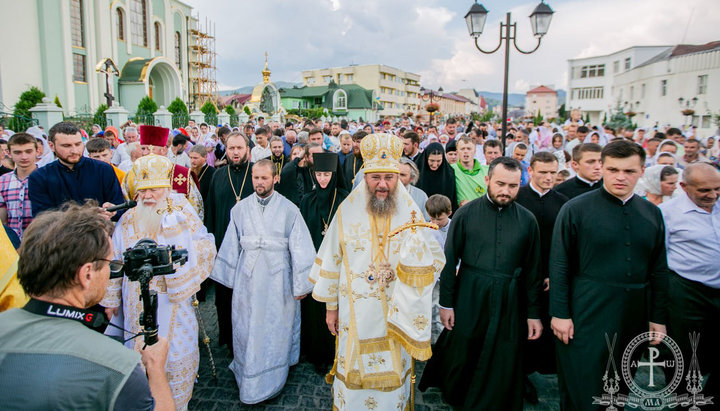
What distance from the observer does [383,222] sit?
3051 millimetres

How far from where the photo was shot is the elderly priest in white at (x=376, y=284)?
2742 mm

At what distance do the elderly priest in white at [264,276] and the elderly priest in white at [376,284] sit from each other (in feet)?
2.29

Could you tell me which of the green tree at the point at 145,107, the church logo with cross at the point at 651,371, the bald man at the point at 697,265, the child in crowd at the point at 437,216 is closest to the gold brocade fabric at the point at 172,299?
the child in crowd at the point at 437,216

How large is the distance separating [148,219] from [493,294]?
287 cm

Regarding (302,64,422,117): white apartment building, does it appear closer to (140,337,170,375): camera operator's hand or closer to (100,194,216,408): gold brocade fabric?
(100,194,216,408): gold brocade fabric

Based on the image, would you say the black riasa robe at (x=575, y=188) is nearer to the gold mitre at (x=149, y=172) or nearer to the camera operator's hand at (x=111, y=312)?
the gold mitre at (x=149, y=172)

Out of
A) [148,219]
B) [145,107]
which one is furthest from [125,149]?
[145,107]

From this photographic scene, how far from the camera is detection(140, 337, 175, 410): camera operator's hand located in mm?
1557

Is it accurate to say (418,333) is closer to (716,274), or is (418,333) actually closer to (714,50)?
(716,274)

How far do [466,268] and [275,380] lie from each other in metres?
1.99

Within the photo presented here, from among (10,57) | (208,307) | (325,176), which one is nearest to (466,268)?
(325,176)

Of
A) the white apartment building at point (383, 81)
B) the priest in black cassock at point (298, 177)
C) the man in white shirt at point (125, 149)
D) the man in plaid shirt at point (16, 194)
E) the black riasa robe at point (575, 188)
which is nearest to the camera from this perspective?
the black riasa robe at point (575, 188)

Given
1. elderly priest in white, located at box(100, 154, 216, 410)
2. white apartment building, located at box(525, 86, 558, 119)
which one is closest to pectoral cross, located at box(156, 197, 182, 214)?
elderly priest in white, located at box(100, 154, 216, 410)

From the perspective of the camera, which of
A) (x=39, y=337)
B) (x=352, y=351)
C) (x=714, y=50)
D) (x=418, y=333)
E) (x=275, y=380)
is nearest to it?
(x=39, y=337)
